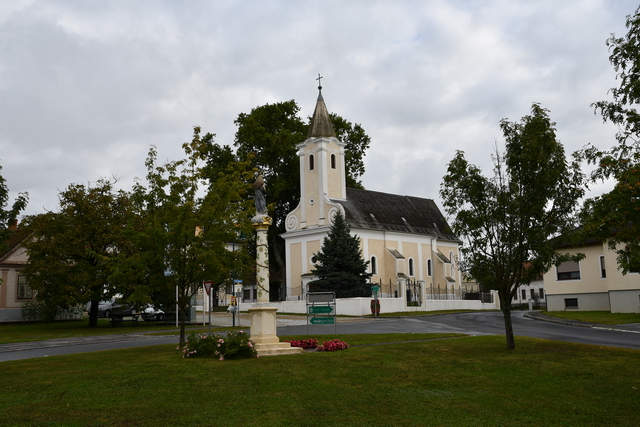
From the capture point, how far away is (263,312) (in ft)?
55.1

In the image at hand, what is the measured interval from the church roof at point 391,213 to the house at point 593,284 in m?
18.0

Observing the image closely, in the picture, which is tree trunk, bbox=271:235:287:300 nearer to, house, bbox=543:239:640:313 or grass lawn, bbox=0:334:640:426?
house, bbox=543:239:640:313

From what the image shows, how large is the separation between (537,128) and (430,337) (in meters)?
8.74

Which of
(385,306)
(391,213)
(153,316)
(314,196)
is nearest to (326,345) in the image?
(153,316)

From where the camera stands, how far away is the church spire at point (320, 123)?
174ft

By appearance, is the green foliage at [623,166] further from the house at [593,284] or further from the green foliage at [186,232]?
the house at [593,284]

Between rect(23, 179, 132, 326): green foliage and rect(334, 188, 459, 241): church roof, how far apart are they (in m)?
23.1

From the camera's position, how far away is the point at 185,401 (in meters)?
9.37

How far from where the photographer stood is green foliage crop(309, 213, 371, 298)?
136 ft

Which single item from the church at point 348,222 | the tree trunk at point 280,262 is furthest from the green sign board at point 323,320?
the tree trunk at point 280,262

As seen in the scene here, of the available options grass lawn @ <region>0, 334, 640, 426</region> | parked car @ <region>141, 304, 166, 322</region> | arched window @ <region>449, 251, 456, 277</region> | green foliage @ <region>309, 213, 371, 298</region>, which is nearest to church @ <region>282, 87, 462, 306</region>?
arched window @ <region>449, 251, 456, 277</region>

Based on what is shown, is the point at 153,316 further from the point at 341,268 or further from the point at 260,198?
the point at 260,198

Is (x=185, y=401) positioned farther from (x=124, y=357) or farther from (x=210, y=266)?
(x=210, y=266)

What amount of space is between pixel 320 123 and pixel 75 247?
1072 inches
